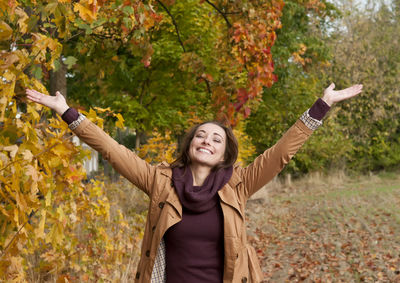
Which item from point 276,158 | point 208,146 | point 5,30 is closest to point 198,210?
point 208,146

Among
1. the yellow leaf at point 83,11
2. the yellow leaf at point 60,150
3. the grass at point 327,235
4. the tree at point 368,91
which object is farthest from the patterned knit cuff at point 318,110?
the tree at point 368,91

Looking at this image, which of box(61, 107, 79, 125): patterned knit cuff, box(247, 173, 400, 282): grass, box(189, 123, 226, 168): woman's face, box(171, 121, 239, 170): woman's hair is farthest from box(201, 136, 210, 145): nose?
box(247, 173, 400, 282): grass

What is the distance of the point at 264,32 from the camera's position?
4.67 metres

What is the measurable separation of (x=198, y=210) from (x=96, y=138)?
683 millimetres

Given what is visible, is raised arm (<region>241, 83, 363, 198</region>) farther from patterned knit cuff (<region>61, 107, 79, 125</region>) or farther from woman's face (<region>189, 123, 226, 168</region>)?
patterned knit cuff (<region>61, 107, 79, 125</region>)

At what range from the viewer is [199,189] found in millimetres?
2402

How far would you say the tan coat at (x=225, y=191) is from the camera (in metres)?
2.29

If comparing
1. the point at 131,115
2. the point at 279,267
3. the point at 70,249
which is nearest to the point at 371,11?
the point at 131,115

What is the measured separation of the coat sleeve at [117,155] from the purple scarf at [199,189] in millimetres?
171

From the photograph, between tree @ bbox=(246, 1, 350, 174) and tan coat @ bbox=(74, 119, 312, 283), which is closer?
tan coat @ bbox=(74, 119, 312, 283)

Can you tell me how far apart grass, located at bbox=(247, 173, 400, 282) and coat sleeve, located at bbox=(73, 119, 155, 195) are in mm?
3958

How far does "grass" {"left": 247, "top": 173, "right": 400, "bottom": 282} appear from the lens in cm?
589

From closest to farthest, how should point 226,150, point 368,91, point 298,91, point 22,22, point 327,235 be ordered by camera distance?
point 22,22 → point 226,150 → point 327,235 → point 298,91 → point 368,91

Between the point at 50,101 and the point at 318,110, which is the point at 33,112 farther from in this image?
the point at 318,110
